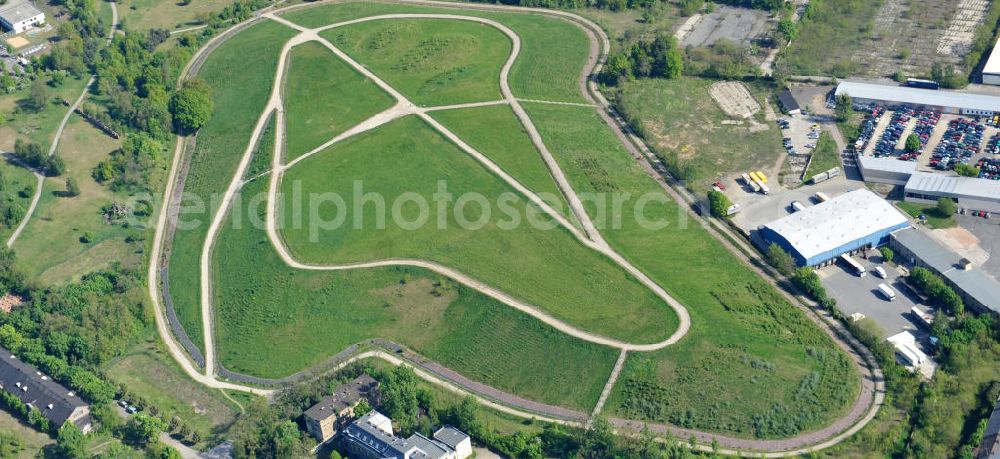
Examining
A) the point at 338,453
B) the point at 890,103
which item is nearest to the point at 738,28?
the point at 890,103

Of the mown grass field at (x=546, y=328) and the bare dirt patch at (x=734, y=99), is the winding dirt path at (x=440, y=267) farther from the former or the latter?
the bare dirt patch at (x=734, y=99)

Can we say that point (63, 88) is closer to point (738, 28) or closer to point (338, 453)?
point (338, 453)

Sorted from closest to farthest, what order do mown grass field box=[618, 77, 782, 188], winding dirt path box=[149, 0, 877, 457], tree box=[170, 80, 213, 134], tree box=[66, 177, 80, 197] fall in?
winding dirt path box=[149, 0, 877, 457], mown grass field box=[618, 77, 782, 188], tree box=[66, 177, 80, 197], tree box=[170, 80, 213, 134]

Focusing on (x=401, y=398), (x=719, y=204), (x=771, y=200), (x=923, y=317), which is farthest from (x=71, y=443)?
(x=923, y=317)

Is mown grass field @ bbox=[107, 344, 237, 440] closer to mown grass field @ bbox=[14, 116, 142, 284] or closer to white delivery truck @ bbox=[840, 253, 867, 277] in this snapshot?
mown grass field @ bbox=[14, 116, 142, 284]

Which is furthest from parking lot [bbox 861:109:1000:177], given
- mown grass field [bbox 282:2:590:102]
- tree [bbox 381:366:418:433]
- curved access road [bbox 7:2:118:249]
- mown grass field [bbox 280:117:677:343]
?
curved access road [bbox 7:2:118:249]

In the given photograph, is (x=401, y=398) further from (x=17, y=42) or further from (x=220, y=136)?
(x=17, y=42)
